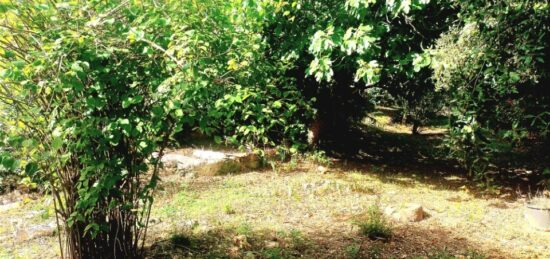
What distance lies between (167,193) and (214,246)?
6.53 feet

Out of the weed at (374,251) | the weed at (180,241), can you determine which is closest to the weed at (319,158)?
the weed at (374,251)

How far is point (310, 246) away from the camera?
373 cm

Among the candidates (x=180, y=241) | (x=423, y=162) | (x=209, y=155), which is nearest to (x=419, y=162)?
(x=423, y=162)

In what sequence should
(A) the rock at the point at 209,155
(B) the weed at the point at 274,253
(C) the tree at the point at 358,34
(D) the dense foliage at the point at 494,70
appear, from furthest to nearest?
1. (A) the rock at the point at 209,155
2. (C) the tree at the point at 358,34
3. (D) the dense foliage at the point at 494,70
4. (B) the weed at the point at 274,253

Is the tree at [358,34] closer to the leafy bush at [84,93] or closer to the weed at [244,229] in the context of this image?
the weed at [244,229]

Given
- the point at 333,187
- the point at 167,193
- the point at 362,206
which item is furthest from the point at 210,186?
the point at 362,206

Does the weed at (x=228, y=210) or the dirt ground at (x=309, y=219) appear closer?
the dirt ground at (x=309, y=219)

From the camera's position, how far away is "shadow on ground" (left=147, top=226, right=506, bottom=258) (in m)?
3.46

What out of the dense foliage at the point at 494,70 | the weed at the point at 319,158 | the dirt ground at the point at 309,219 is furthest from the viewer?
→ the weed at the point at 319,158

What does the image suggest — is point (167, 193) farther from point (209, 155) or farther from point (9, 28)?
point (9, 28)

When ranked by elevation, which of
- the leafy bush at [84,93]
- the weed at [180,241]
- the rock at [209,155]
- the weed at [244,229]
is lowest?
the weed at [244,229]

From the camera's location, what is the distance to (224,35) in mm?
3143

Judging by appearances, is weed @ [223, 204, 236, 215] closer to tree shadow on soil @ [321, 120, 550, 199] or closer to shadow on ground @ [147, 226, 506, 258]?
shadow on ground @ [147, 226, 506, 258]

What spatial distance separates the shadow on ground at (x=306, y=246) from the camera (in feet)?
11.3
